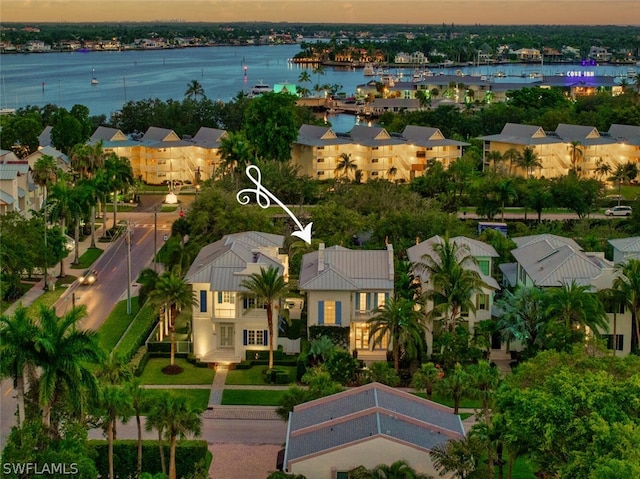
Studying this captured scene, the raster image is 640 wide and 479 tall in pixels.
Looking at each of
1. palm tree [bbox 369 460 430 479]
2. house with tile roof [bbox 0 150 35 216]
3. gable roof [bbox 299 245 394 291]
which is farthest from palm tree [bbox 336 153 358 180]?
palm tree [bbox 369 460 430 479]

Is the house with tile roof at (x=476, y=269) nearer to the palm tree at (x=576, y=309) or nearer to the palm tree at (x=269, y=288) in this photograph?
the palm tree at (x=576, y=309)

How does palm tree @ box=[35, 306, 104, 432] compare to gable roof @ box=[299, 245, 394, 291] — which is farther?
gable roof @ box=[299, 245, 394, 291]

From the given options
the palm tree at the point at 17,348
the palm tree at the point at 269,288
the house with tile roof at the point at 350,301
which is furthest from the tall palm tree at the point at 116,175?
the palm tree at the point at 17,348

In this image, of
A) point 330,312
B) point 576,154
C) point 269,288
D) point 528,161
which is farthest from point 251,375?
point 576,154

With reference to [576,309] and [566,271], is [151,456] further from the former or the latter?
[566,271]

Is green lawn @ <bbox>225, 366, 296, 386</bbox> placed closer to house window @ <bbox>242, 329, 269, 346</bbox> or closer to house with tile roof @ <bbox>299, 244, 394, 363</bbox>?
house window @ <bbox>242, 329, 269, 346</bbox>

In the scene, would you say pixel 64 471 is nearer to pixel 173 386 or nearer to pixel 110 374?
pixel 110 374
